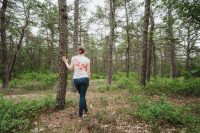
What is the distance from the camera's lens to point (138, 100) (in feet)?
32.5

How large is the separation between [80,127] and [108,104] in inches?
113

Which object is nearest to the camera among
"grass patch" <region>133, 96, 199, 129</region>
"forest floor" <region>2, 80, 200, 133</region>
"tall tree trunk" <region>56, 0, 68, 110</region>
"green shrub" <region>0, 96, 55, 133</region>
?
"forest floor" <region>2, 80, 200, 133</region>

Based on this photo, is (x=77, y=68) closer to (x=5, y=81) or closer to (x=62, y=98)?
(x=62, y=98)

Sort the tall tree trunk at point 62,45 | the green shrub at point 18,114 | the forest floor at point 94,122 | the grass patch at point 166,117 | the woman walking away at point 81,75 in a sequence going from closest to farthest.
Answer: the forest floor at point 94,122, the green shrub at point 18,114, the grass patch at point 166,117, the woman walking away at point 81,75, the tall tree trunk at point 62,45

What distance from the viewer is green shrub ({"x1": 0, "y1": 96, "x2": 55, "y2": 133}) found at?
22.8 feet

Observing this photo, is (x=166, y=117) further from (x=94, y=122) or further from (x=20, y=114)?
(x=20, y=114)

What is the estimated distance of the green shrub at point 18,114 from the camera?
6.94 meters

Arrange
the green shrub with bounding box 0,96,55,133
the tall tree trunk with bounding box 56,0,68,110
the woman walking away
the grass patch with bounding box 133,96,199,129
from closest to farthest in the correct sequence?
the green shrub with bounding box 0,96,55,133 < the grass patch with bounding box 133,96,199,129 < the woman walking away < the tall tree trunk with bounding box 56,0,68,110

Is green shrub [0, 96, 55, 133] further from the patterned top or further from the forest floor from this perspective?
the patterned top

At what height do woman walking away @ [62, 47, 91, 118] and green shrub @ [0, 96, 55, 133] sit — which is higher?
woman walking away @ [62, 47, 91, 118]

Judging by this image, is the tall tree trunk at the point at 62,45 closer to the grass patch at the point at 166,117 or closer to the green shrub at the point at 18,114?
the green shrub at the point at 18,114

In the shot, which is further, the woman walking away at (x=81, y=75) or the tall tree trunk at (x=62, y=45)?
the tall tree trunk at (x=62, y=45)

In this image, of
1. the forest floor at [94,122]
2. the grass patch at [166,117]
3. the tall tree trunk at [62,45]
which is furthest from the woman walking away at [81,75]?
the grass patch at [166,117]

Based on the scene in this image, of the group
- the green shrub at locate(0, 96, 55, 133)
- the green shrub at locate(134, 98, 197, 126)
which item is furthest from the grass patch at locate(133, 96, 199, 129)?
the green shrub at locate(0, 96, 55, 133)
